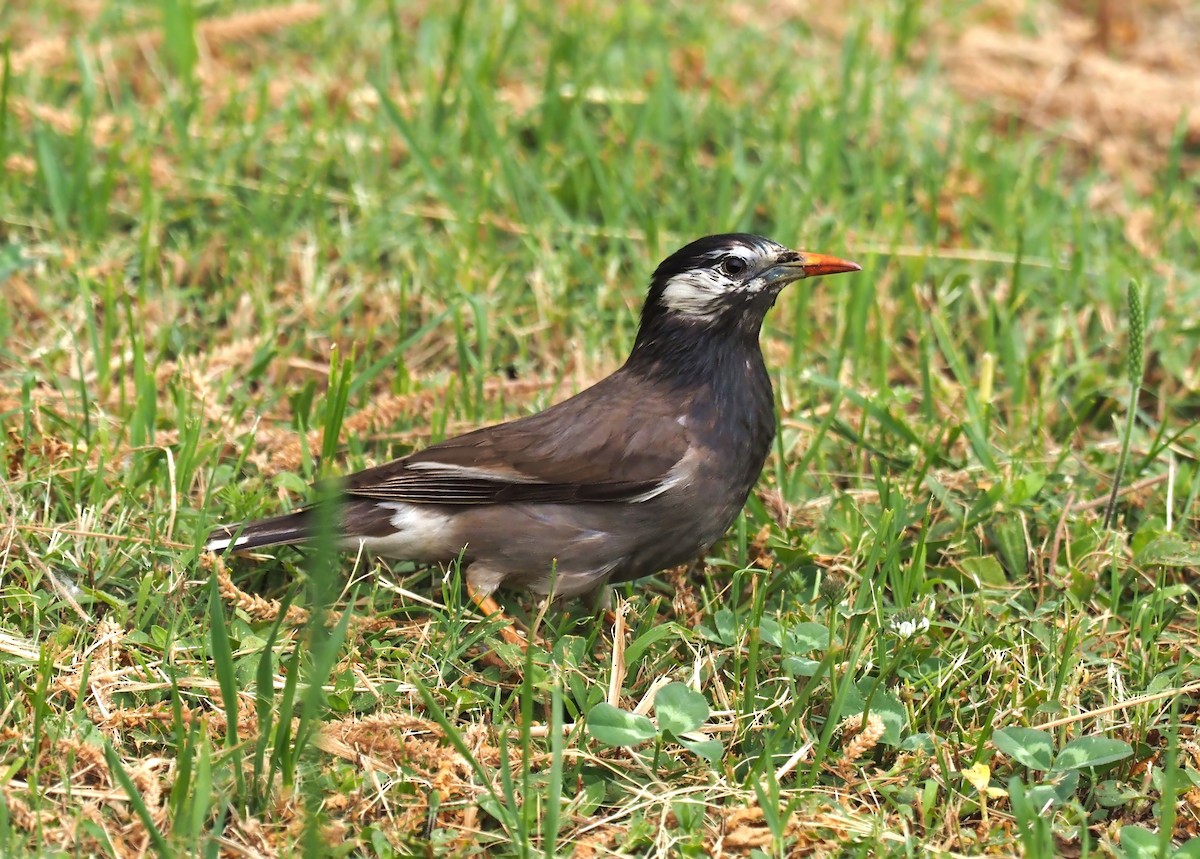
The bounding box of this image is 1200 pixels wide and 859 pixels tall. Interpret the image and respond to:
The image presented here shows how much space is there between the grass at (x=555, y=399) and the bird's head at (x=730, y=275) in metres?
0.61

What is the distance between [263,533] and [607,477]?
1075 millimetres

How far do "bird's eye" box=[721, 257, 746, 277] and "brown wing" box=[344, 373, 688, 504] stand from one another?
1.62 ft

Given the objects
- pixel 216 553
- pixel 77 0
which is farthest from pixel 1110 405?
pixel 77 0

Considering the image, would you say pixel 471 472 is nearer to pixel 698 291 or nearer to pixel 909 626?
pixel 698 291

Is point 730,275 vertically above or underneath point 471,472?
above

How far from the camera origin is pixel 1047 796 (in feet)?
12.8

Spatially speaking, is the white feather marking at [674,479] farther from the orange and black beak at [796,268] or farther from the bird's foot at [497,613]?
the orange and black beak at [796,268]

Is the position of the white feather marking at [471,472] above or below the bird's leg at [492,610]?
above

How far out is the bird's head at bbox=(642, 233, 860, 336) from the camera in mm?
4977

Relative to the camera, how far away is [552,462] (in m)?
4.75

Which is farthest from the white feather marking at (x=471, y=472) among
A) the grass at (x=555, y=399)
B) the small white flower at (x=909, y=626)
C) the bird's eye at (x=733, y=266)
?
the small white flower at (x=909, y=626)

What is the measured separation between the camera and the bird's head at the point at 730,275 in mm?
4977

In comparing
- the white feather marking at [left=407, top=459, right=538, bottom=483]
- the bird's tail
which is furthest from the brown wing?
the bird's tail

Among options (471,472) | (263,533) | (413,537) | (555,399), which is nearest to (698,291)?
(471,472)
